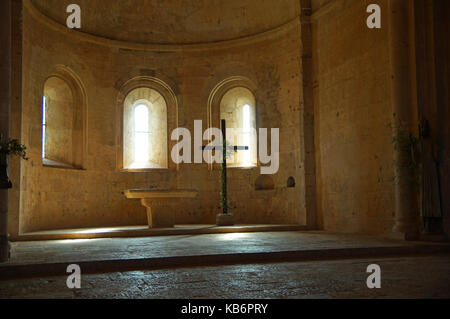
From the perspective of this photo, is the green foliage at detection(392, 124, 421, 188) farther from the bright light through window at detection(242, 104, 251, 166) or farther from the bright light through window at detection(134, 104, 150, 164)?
the bright light through window at detection(134, 104, 150, 164)

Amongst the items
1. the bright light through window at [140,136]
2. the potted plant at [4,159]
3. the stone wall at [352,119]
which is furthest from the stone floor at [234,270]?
the bright light through window at [140,136]

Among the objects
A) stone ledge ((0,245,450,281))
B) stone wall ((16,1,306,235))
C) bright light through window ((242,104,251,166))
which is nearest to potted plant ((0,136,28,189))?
stone ledge ((0,245,450,281))

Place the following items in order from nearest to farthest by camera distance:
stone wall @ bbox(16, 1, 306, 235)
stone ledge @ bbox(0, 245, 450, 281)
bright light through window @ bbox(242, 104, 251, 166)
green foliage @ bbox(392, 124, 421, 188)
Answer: stone ledge @ bbox(0, 245, 450, 281), green foliage @ bbox(392, 124, 421, 188), stone wall @ bbox(16, 1, 306, 235), bright light through window @ bbox(242, 104, 251, 166)

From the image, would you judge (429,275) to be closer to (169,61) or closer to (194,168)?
(194,168)

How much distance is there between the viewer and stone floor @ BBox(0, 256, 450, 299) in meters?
4.43

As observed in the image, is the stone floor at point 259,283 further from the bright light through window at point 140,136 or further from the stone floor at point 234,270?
the bright light through window at point 140,136

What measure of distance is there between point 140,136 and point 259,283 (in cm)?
1032

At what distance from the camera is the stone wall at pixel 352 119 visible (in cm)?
1007

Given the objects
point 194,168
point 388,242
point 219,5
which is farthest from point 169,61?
point 388,242

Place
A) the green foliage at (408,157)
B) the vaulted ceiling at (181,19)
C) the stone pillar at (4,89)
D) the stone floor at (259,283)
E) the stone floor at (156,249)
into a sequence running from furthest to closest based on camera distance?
the vaulted ceiling at (181,19) < the green foliage at (408,157) < the stone pillar at (4,89) < the stone floor at (156,249) < the stone floor at (259,283)

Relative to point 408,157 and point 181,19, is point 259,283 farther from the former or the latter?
point 181,19

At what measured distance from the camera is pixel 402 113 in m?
9.09

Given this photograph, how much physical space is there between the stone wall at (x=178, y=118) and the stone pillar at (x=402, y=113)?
3.09m

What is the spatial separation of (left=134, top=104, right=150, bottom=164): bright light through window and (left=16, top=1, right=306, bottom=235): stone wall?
0.84m
